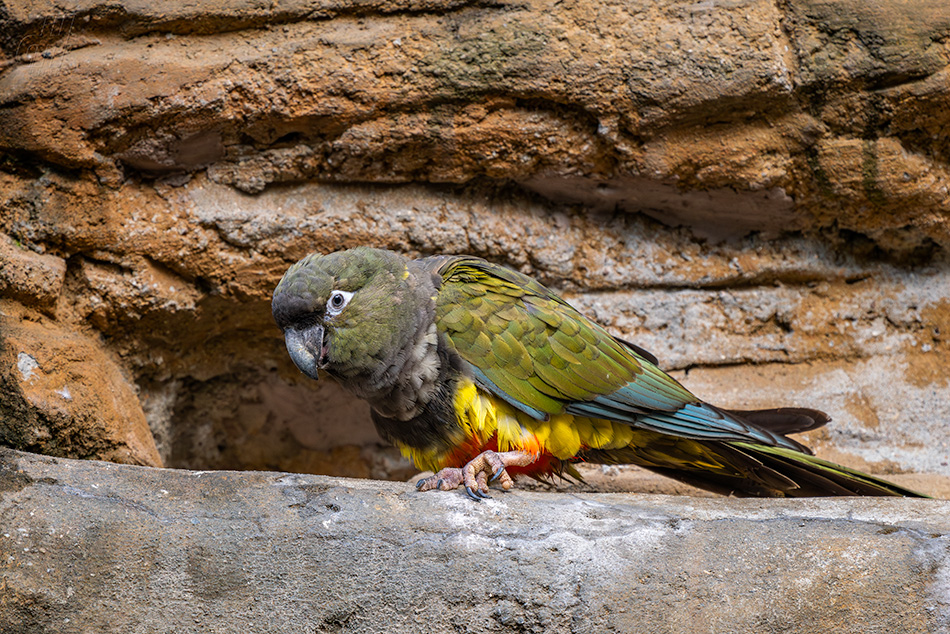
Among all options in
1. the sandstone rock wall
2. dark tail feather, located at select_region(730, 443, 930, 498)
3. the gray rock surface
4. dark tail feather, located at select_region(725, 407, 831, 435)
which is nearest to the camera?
the gray rock surface

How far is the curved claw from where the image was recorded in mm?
2479

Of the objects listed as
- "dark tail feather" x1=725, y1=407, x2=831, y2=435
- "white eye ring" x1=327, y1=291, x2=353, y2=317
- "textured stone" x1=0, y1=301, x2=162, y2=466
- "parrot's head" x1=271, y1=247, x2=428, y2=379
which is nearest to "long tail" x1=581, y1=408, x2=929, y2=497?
"dark tail feather" x1=725, y1=407, x2=831, y2=435

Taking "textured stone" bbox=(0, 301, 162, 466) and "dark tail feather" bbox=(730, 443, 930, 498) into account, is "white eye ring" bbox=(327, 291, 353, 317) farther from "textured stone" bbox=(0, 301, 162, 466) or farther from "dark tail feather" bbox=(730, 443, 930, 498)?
"dark tail feather" bbox=(730, 443, 930, 498)

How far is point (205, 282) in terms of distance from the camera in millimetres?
3625

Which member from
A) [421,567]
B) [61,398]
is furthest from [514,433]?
[61,398]

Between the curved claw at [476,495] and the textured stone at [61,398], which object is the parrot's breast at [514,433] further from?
the textured stone at [61,398]

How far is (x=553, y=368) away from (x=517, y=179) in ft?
3.78

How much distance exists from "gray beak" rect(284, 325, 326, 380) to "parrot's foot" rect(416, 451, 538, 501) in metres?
0.61

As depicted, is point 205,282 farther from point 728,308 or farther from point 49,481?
point 728,308

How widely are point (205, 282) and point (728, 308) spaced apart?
A: 254 cm

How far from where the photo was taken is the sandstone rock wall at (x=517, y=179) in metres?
3.30

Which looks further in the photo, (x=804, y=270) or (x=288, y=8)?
Answer: (x=804, y=270)

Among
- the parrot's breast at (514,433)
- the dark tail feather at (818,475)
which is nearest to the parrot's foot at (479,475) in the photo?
the parrot's breast at (514,433)

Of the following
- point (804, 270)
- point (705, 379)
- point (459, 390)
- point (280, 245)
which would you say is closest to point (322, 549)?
point (459, 390)
